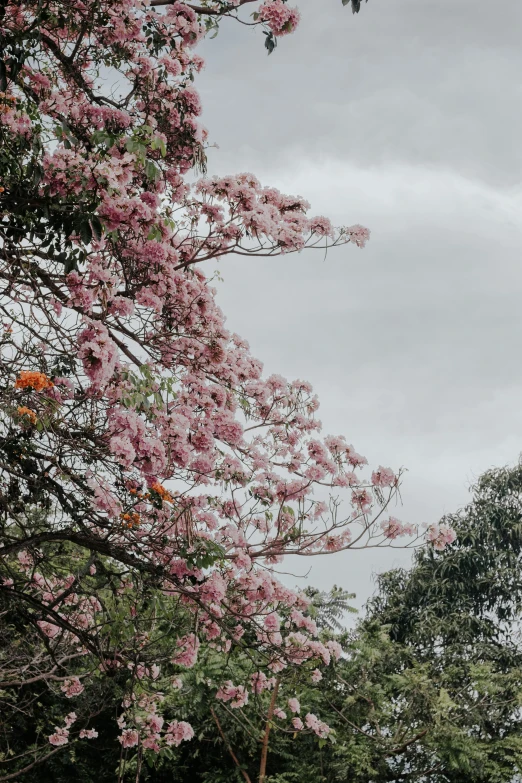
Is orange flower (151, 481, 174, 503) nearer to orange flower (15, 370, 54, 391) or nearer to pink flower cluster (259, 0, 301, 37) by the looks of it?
orange flower (15, 370, 54, 391)

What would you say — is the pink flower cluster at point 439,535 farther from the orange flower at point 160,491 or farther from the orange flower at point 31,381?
the orange flower at point 31,381

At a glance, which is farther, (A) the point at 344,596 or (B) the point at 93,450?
(A) the point at 344,596

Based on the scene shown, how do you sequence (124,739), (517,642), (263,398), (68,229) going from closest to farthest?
(68,229) < (263,398) < (124,739) < (517,642)

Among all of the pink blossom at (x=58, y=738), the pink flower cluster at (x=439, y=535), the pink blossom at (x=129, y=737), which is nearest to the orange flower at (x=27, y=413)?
the pink flower cluster at (x=439, y=535)

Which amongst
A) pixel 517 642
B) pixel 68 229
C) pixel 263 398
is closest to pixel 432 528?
pixel 263 398

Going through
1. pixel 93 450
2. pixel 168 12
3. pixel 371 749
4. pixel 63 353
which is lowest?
pixel 371 749

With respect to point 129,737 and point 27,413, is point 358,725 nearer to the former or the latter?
point 129,737

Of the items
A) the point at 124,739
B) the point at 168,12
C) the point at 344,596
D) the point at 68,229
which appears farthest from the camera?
the point at 344,596

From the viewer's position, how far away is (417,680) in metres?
8.70

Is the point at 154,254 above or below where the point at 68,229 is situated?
above

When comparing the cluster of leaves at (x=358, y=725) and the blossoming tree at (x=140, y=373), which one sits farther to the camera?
the cluster of leaves at (x=358, y=725)

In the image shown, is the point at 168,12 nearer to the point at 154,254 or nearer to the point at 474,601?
the point at 154,254

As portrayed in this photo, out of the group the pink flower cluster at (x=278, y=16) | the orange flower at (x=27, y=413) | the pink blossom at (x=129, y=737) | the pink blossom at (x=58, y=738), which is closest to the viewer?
the orange flower at (x=27, y=413)

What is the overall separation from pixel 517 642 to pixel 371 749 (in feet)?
13.6
